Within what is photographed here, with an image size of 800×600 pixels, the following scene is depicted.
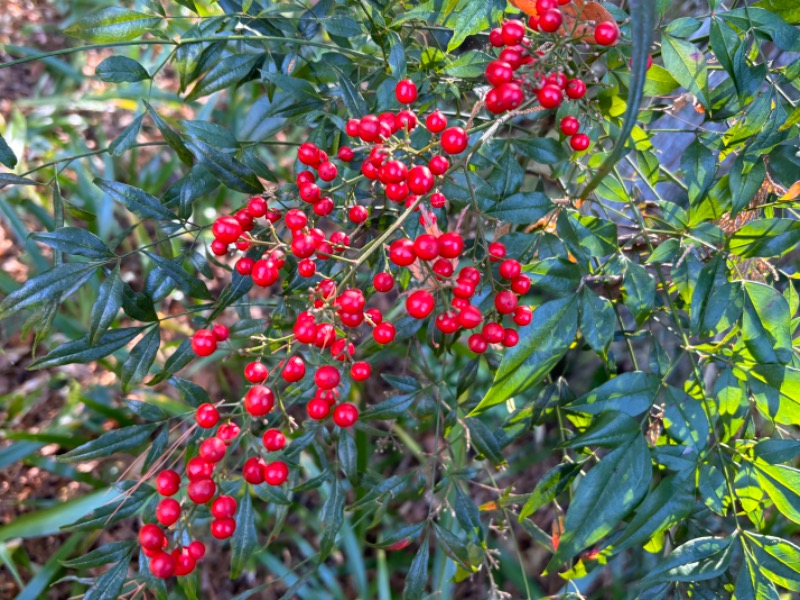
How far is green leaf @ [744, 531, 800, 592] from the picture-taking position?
806 mm

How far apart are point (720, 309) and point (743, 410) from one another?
192 mm

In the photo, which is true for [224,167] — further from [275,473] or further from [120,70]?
[275,473]

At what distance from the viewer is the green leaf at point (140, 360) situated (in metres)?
1.04

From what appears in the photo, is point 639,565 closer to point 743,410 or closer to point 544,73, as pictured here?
point 743,410

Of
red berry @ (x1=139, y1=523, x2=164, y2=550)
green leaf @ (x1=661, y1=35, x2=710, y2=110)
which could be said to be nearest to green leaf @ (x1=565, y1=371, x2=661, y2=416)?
green leaf @ (x1=661, y1=35, x2=710, y2=110)

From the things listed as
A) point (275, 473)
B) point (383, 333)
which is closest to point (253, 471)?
point (275, 473)

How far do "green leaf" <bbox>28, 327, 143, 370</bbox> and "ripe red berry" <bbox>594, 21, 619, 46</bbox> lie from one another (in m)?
0.74

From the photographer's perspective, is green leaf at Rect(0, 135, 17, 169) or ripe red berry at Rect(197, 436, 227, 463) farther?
green leaf at Rect(0, 135, 17, 169)

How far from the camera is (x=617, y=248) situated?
2.95ft

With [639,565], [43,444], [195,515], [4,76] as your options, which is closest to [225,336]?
[195,515]

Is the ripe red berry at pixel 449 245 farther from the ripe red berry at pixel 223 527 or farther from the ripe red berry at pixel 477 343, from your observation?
the ripe red berry at pixel 223 527

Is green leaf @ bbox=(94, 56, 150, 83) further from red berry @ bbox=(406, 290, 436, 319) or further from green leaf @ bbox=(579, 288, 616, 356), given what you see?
green leaf @ bbox=(579, 288, 616, 356)

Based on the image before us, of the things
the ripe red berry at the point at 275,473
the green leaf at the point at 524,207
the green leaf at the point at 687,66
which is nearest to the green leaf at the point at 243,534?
the ripe red berry at the point at 275,473

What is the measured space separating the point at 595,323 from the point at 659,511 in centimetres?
23
